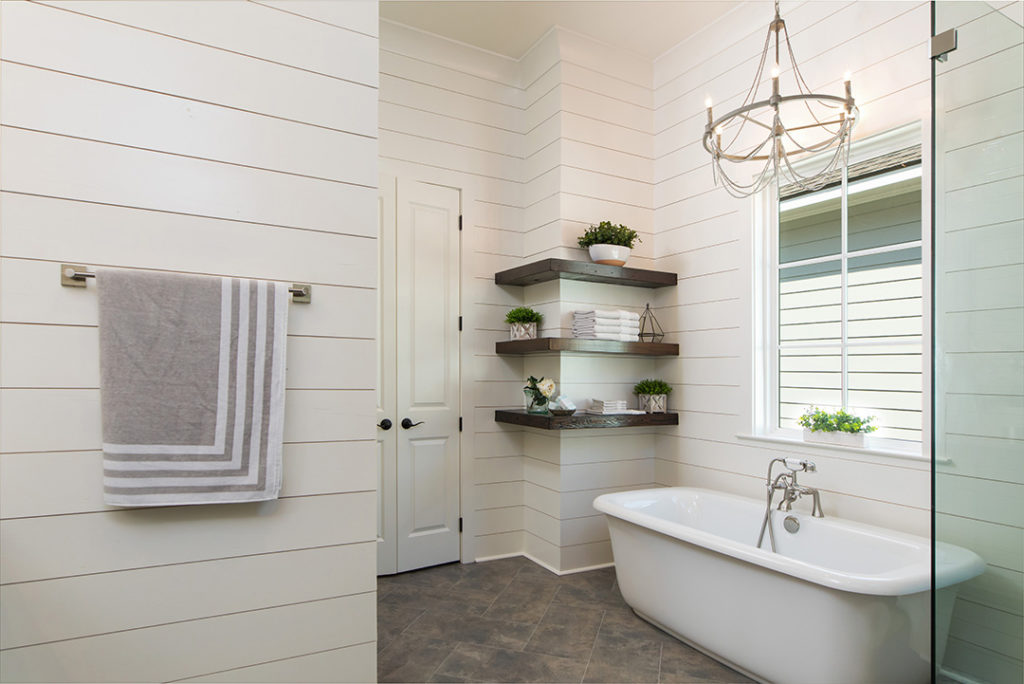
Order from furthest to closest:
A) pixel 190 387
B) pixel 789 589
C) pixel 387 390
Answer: pixel 387 390, pixel 789 589, pixel 190 387

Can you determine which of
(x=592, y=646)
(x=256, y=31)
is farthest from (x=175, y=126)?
(x=592, y=646)

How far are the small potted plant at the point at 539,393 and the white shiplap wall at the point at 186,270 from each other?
5.51 ft

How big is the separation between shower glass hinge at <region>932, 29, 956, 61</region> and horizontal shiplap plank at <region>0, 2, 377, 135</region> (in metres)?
1.53

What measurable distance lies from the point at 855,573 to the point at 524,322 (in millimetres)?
2087

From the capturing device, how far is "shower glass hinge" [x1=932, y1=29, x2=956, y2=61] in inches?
56.5

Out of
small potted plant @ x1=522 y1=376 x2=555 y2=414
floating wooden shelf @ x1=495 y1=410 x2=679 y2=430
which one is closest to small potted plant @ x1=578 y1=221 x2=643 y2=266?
small potted plant @ x1=522 y1=376 x2=555 y2=414

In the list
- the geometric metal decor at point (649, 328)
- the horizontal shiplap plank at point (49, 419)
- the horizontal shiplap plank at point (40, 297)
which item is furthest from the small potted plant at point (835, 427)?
the horizontal shiplap plank at point (49, 419)

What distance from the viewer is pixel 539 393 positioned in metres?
3.37

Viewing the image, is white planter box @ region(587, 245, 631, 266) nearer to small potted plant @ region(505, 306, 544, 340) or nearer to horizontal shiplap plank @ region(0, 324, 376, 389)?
small potted plant @ region(505, 306, 544, 340)

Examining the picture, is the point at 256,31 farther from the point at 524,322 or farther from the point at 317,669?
the point at 524,322

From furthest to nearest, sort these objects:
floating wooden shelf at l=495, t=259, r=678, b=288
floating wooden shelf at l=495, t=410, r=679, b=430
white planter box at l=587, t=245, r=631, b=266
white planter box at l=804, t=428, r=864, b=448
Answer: white planter box at l=587, t=245, r=631, b=266 → floating wooden shelf at l=495, t=259, r=678, b=288 → floating wooden shelf at l=495, t=410, r=679, b=430 → white planter box at l=804, t=428, r=864, b=448

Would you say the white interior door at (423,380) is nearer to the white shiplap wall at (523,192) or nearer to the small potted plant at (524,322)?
the white shiplap wall at (523,192)

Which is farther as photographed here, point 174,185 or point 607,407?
point 607,407

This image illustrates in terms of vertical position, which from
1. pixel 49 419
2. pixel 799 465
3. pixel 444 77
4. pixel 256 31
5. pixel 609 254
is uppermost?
pixel 444 77
